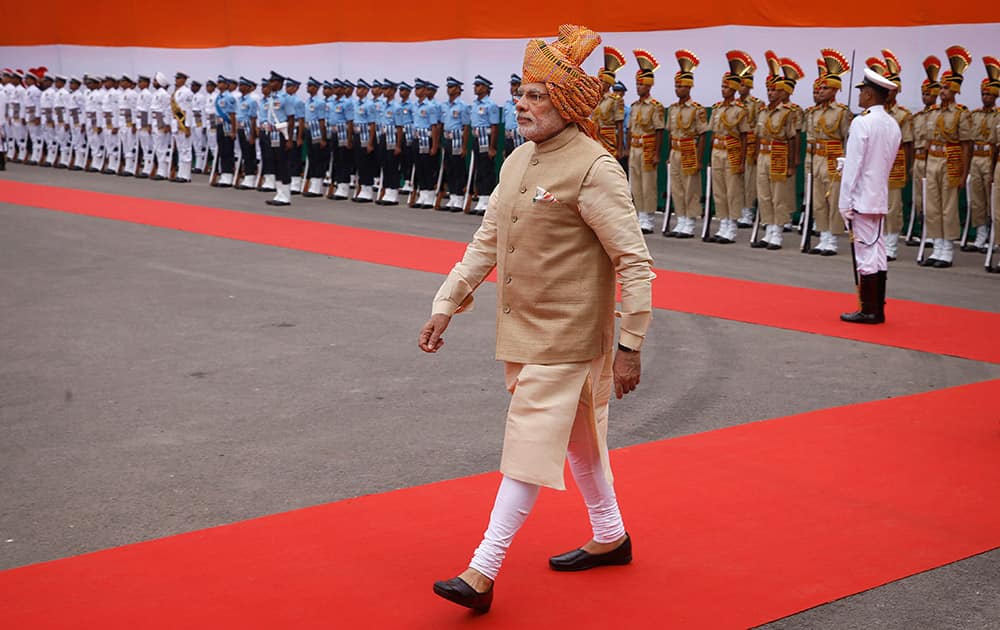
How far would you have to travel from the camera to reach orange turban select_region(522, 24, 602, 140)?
3912 millimetres

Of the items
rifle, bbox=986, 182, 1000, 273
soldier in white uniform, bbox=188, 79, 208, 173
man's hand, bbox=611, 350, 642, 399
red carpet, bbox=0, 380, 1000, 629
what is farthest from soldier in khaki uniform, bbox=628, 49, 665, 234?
man's hand, bbox=611, 350, 642, 399

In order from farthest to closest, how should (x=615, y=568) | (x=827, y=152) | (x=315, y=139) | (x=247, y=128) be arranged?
(x=247, y=128), (x=315, y=139), (x=827, y=152), (x=615, y=568)

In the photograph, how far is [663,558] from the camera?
4449mm

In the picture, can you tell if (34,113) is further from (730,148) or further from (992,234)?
(992,234)

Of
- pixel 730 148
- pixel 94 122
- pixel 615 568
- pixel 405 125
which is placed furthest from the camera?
pixel 94 122

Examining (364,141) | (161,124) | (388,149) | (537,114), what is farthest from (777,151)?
(161,124)

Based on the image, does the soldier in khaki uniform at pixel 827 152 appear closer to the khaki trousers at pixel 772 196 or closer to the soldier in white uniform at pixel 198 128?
the khaki trousers at pixel 772 196

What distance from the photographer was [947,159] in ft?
44.7

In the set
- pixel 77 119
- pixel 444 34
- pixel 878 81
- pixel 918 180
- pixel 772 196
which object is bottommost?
pixel 772 196

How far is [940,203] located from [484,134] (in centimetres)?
716

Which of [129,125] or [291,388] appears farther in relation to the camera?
[129,125]

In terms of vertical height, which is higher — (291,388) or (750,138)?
(750,138)

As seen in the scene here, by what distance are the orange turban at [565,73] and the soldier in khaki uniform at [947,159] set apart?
1055cm

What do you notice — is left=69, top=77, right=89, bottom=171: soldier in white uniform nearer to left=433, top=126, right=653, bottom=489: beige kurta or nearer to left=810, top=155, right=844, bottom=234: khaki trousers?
left=810, top=155, right=844, bottom=234: khaki trousers
